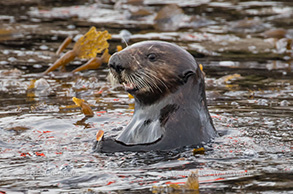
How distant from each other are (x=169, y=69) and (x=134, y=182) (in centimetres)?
115

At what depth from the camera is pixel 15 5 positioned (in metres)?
12.8

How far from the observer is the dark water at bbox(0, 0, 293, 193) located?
11.8ft

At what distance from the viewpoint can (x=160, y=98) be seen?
4.32 metres

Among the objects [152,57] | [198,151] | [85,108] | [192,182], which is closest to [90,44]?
[85,108]

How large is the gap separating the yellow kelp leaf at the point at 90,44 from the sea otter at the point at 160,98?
304cm

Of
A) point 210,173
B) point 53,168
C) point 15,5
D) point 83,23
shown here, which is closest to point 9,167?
point 53,168

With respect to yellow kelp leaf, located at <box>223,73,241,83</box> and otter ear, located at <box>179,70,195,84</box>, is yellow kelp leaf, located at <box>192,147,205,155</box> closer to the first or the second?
otter ear, located at <box>179,70,195,84</box>

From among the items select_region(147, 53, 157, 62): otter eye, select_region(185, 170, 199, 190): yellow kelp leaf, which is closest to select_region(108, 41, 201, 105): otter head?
select_region(147, 53, 157, 62): otter eye

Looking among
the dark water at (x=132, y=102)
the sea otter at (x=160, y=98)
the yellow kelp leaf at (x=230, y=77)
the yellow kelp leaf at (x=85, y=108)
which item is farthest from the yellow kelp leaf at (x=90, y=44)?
the sea otter at (x=160, y=98)

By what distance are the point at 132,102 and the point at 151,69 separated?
1933 millimetres

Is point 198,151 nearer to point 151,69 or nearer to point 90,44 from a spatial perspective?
point 151,69

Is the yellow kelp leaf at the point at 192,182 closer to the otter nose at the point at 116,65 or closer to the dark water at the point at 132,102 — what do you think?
the dark water at the point at 132,102

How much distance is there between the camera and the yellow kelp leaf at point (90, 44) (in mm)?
7359

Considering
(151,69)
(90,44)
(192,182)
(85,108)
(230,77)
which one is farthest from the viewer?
(90,44)
